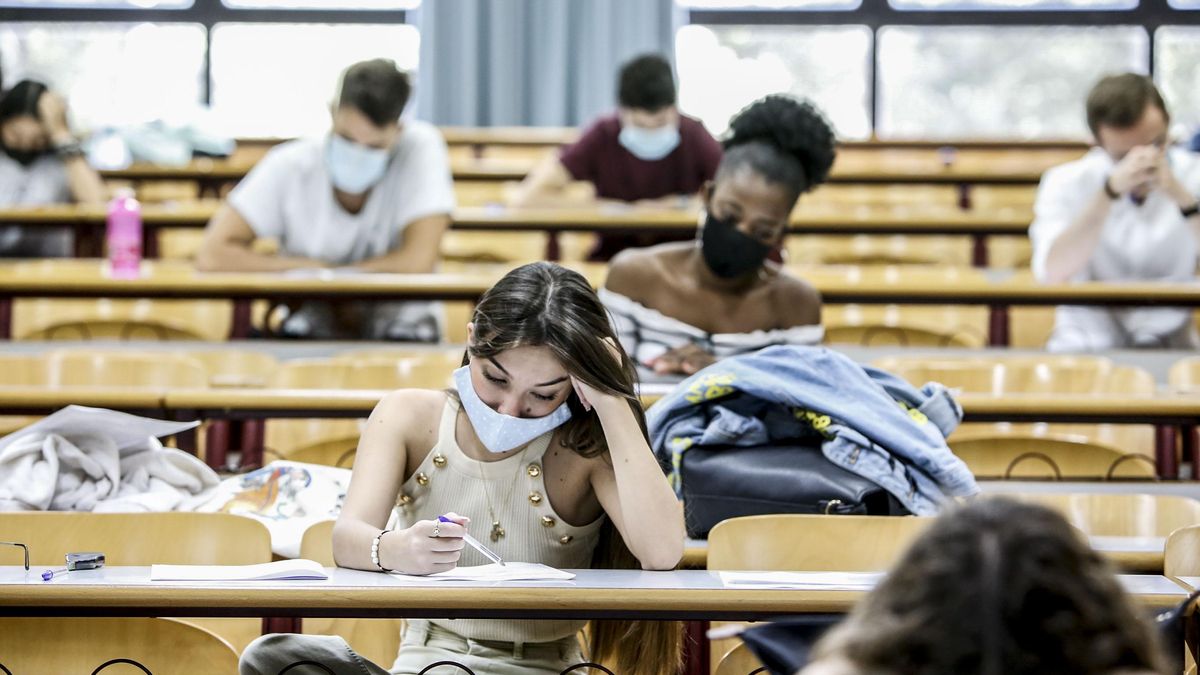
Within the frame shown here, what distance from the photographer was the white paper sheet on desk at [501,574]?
5.51ft

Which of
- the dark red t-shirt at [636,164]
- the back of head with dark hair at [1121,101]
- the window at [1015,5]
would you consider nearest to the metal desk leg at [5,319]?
the dark red t-shirt at [636,164]

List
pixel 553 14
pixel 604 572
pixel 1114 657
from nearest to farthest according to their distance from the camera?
pixel 1114 657, pixel 604 572, pixel 553 14

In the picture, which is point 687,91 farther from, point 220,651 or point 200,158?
point 220,651

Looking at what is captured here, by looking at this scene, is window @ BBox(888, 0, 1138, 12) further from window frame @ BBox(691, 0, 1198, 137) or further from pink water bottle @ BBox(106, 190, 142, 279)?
pink water bottle @ BBox(106, 190, 142, 279)

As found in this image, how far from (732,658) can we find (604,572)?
0.25 meters

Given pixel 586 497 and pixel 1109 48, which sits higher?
pixel 1109 48

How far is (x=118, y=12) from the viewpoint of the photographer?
24.5 feet

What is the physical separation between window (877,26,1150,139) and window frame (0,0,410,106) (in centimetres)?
260

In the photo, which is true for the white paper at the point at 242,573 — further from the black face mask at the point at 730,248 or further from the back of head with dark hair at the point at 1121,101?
the back of head with dark hair at the point at 1121,101

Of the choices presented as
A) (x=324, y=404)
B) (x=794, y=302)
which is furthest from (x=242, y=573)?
(x=794, y=302)

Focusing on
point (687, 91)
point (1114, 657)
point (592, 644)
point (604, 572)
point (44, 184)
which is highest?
point (687, 91)

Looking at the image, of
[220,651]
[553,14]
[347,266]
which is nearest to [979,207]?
[553,14]

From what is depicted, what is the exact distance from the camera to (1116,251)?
163 inches

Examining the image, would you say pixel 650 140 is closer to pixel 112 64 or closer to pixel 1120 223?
pixel 1120 223
